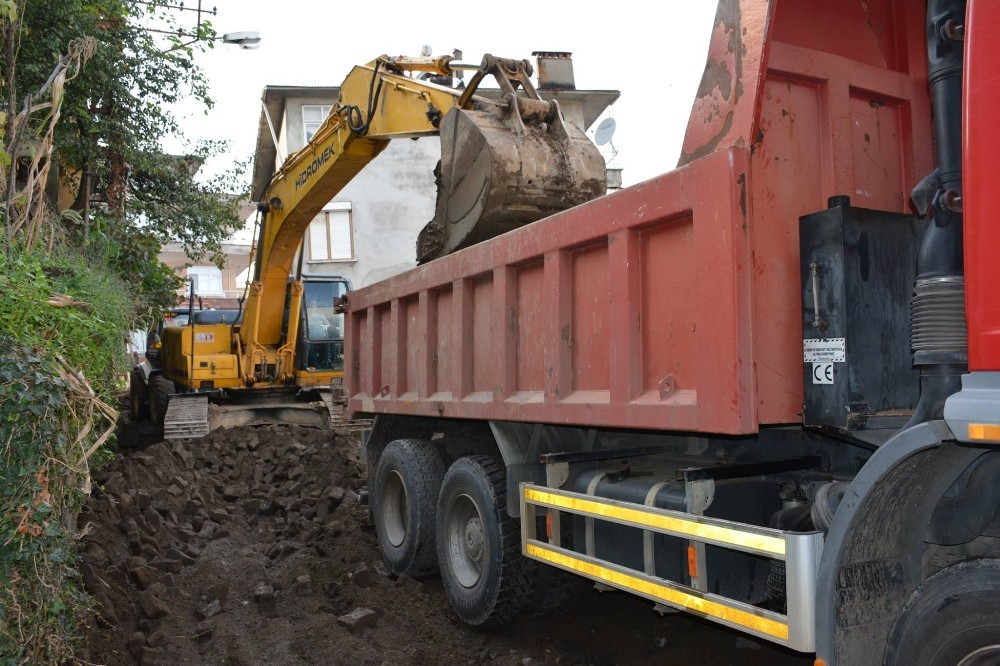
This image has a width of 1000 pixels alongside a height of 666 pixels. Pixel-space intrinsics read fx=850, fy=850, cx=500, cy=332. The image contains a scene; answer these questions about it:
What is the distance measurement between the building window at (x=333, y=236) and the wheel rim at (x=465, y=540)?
804 inches

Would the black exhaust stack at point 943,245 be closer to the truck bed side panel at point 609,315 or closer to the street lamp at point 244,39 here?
the truck bed side panel at point 609,315

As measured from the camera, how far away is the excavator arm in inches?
220

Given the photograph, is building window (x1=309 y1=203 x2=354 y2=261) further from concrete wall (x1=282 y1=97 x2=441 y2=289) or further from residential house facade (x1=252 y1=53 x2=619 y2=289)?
concrete wall (x1=282 y1=97 x2=441 y2=289)

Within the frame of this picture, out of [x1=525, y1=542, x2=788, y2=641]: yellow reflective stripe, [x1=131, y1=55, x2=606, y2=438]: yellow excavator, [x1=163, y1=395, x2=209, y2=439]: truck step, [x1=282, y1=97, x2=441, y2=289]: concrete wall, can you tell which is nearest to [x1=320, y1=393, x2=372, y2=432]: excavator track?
[x1=131, y1=55, x2=606, y2=438]: yellow excavator

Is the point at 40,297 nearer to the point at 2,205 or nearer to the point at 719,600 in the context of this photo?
the point at 2,205

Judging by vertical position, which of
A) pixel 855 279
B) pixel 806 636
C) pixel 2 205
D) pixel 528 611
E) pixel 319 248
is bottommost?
pixel 528 611

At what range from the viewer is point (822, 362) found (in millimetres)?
3016

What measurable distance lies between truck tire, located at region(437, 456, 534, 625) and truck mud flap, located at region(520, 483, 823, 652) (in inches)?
14.0

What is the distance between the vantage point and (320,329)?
557 inches

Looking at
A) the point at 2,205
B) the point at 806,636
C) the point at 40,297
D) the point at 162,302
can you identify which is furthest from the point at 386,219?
the point at 806,636

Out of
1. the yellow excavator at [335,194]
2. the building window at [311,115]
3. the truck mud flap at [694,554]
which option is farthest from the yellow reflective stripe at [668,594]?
the building window at [311,115]

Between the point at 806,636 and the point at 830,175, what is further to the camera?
the point at 830,175

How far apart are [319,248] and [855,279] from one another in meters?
23.3

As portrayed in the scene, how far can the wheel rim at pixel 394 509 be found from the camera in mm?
6379
